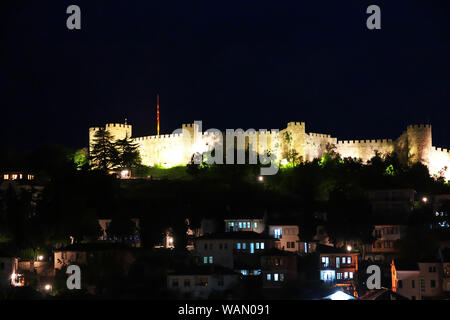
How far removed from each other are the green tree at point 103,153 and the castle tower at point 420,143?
81.4 feet

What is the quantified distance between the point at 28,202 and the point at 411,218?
25383 millimetres

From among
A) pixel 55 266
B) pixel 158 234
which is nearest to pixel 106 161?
pixel 158 234

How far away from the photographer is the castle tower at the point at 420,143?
269 ft

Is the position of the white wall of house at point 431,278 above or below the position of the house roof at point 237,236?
below

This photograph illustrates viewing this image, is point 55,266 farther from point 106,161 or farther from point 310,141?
point 310,141

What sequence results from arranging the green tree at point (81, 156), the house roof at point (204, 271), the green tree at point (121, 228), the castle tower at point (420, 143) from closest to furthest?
the house roof at point (204, 271), the green tree at point (121, 228), the green tree at point (81, 156), the castle tower at point (420, 143)

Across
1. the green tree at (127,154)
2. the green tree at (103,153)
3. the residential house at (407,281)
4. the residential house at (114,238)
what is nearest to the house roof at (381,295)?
the residential house at (407,281)

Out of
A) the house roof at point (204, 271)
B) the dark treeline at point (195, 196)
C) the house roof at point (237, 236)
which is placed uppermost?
the dark treeline at point (195, 196)

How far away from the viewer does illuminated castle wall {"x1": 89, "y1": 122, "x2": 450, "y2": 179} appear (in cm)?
8244

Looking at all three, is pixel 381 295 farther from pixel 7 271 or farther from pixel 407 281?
pixel 7 271

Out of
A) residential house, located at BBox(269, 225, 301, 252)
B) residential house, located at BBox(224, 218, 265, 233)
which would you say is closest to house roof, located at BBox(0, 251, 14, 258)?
residential house, located at BBox(224, 218, 265, 233)

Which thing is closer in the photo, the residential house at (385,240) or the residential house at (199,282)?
the residential house at (199,282)

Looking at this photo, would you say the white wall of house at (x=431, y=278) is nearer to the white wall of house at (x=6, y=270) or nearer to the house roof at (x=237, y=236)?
the house roof at (x=237, y=236)
